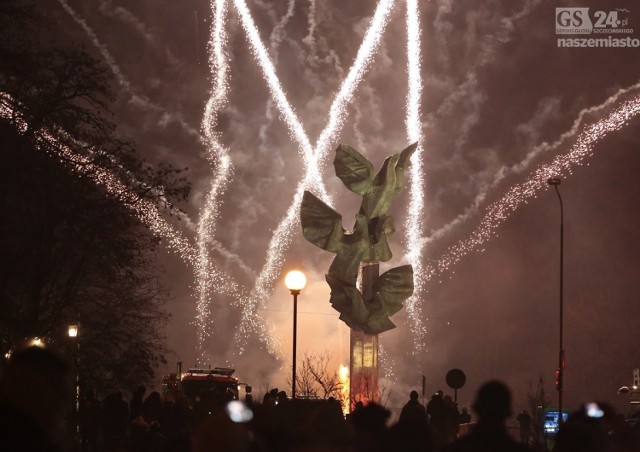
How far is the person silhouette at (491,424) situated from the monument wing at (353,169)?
87.4 ft

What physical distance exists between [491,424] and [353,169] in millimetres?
26802

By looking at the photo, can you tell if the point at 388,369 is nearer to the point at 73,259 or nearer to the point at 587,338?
the point at 587,338

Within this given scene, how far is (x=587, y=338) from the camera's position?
69.3 meters

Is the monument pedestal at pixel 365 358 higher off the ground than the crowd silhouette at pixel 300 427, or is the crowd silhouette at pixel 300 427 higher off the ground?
the monument pedestal at pixel 365 358

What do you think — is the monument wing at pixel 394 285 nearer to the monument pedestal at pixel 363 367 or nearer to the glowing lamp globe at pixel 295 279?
the monument pedestal at pixel 363 367

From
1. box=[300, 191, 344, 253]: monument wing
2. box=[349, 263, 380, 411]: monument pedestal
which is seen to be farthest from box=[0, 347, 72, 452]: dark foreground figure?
box=[300, 191, 344, 253]: monument wing

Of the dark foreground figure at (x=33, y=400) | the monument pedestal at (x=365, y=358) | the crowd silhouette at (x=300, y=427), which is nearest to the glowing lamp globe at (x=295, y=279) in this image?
the crowd silhouette at (x=300, y=427)

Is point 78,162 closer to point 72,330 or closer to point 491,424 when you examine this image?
point 72,330

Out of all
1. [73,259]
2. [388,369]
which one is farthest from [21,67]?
[388,369]

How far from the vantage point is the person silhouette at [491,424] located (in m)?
7.37

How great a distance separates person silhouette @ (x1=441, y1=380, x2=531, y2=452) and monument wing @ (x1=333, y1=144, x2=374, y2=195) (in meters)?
26.7

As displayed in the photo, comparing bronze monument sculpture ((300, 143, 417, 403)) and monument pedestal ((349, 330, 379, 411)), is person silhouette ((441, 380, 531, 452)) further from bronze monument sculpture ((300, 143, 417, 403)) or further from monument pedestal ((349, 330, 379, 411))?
bronze monument sculpture ((300, 143, 417, 403))

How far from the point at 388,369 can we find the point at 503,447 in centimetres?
5524

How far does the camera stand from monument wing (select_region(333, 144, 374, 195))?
34.0m
